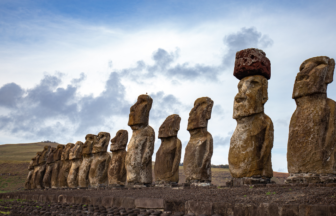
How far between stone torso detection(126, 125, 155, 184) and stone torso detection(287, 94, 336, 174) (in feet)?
22.9

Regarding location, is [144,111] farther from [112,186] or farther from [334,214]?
[334,214]

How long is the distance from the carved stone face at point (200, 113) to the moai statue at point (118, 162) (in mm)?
5229

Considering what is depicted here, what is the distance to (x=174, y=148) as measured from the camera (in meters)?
12.5

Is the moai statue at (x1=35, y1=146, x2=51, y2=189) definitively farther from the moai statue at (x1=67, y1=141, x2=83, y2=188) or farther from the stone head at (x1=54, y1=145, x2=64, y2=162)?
the moai statue at (x1=67, y1=141, x2=83, y2=188)

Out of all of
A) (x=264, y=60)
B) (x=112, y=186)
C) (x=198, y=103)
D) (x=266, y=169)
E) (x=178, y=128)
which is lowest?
(x=112, y=186)

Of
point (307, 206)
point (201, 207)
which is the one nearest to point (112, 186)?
point (201, 207)

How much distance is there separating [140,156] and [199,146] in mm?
3600

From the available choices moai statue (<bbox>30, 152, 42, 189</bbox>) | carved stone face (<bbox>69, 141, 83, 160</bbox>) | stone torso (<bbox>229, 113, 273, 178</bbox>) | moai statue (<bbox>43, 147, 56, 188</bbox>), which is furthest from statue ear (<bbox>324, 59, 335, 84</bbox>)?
moai statue (<bbox>30, 152, 42, 189</bbox>)

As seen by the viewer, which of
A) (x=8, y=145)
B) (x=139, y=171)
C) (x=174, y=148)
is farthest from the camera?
(x=8, y=145)

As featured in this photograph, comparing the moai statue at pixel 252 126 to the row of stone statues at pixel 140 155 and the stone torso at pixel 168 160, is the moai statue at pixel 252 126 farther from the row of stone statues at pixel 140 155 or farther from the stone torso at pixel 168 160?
the stone torso at pixel 168 160

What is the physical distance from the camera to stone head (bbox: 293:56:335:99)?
7.82 metres

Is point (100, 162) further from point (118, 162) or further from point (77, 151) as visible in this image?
point (77, 151)

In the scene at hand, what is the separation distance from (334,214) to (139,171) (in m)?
10.1

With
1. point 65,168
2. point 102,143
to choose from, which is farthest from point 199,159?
point 65,168
